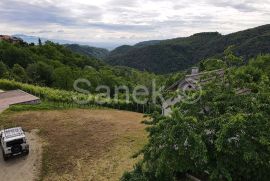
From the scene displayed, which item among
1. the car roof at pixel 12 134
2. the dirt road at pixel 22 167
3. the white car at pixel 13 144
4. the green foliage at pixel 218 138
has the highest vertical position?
the green foliage at pixel 218 138

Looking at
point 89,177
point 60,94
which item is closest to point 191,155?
point 89,177

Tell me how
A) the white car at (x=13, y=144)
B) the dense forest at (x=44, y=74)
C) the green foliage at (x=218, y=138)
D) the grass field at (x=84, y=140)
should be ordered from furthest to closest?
1. the dense forest at (x=44, y=74)
2. the white car at (x=13, y=144)
3. the grass field at (x=84, y=140)
4. the green foliage at (x=218, y=138)

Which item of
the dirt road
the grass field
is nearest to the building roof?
the grass field

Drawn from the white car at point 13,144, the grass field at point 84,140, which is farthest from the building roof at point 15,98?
the white car at point 13,144

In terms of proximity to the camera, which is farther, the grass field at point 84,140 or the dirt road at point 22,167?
the grass field at point 84,140

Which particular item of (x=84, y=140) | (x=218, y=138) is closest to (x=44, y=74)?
(x=84, y=140)

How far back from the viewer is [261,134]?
12.0m

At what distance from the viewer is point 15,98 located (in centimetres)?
4094

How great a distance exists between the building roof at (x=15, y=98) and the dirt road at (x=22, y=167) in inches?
586

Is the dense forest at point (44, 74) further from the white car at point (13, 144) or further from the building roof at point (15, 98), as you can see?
the white car at point (13, 144)

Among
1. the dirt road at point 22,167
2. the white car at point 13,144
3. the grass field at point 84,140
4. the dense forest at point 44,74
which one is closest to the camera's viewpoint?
the dirt road at point 22,167

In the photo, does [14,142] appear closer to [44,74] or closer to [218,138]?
[218,138]

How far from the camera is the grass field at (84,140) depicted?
21875mm

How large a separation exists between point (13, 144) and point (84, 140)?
648cm
